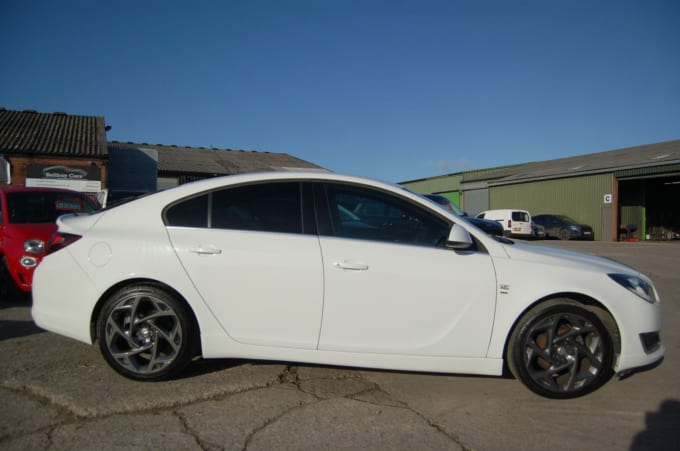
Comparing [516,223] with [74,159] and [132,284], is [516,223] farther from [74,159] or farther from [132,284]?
[132,284]

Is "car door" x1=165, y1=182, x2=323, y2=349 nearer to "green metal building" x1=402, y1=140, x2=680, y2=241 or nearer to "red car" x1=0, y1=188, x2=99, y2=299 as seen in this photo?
"red car" x1=0, y1=188, x2=99, y2=299

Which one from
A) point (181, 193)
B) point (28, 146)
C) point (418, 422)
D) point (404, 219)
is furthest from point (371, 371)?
point (28, 146)

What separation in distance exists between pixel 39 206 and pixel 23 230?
80 cm

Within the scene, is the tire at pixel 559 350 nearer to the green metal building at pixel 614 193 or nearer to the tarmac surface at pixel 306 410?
the tarmac surface at pixel 306 410

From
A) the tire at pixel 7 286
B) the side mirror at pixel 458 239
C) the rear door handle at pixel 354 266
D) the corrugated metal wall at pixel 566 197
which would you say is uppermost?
the corrugated metal wall at pixel 566 197

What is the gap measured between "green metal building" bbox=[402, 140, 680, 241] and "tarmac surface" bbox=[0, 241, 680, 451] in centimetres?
2503

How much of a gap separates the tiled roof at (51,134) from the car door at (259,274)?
72.8ft

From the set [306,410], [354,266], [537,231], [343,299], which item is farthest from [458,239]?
[537,231]

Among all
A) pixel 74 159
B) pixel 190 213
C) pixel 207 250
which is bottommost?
pixel 207 250

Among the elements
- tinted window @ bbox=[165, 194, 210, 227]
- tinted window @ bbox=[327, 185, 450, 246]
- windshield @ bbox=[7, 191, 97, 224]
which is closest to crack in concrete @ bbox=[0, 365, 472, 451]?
tinted window @ bbox=[327, 185, 450, 246]

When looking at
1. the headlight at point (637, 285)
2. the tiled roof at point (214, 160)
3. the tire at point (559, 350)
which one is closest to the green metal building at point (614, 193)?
the tiled roof at point (214, 160)

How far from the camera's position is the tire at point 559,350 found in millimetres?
3213

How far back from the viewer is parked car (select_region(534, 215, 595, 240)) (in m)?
25.6

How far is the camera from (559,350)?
3.27m
